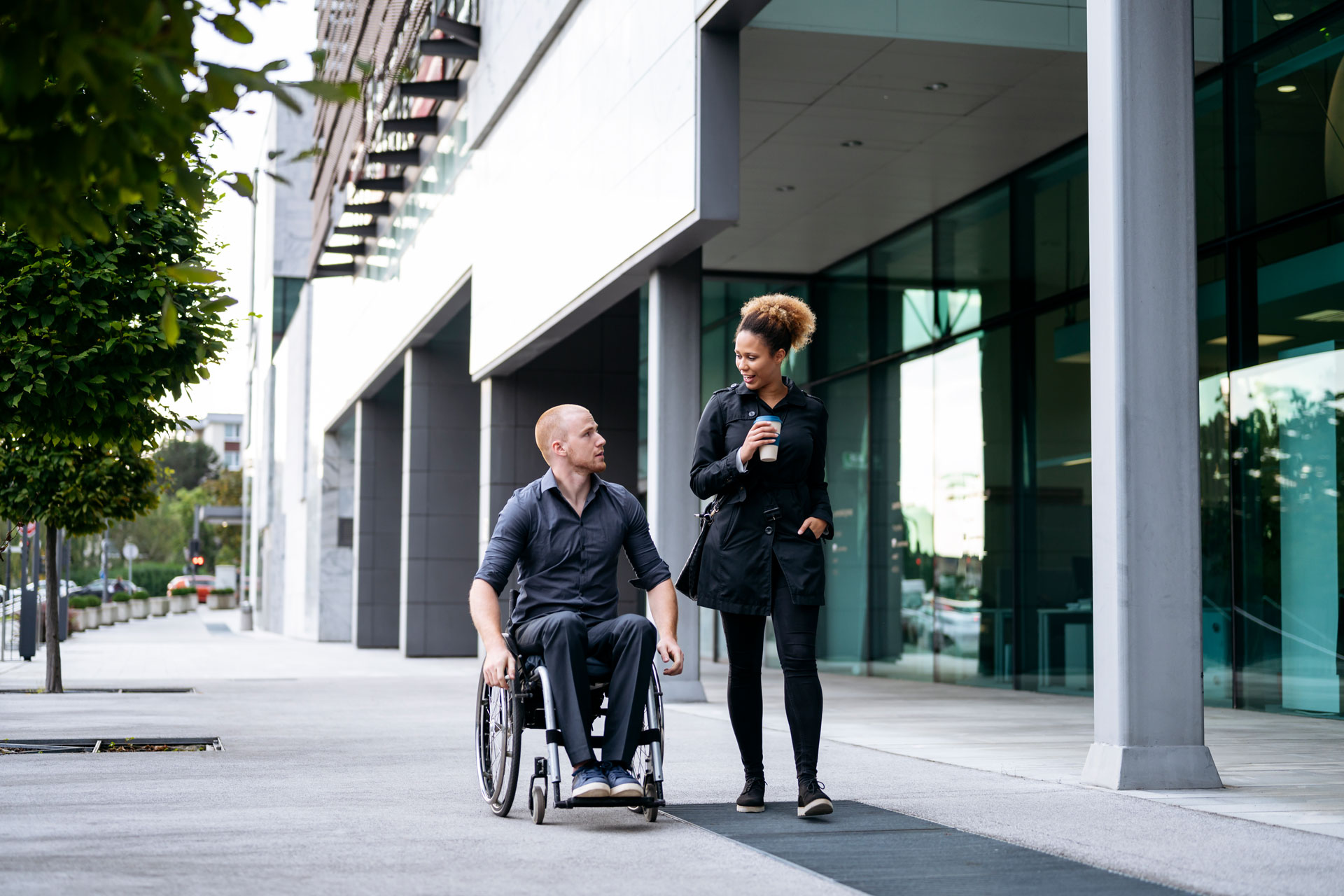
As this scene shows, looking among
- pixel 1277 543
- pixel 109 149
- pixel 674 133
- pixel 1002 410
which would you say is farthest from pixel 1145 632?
pixel 1002 410

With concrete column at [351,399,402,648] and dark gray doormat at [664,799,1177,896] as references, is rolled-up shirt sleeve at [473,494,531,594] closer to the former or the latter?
dark gray doormat at [664,799,1177,896]

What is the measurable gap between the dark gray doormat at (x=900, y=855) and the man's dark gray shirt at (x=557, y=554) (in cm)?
89

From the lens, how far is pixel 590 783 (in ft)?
17.1

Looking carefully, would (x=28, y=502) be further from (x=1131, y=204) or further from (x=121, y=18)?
(x=121, y=18)

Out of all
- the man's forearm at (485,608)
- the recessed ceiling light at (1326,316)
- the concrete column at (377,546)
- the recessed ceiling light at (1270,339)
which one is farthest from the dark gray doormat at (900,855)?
the concrete column at (377,546)

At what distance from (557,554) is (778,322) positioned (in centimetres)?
122

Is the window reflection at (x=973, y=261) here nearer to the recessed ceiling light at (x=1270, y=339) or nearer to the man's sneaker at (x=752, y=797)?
the recessed ceiling light at (x=1270, y=339)

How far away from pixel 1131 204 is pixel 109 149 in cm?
478

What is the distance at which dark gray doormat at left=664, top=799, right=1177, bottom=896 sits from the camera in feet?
14.1

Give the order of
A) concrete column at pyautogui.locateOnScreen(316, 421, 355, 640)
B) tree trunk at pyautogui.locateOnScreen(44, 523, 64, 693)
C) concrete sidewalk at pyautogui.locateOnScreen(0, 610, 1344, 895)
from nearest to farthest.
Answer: concrete sidewalk at pyautogui.locateOnScreen(0, 610, 1344, 895) < tree trunk at pyautogui.locateOnScreen(44, 523, 64, 693) < concrete column at pyautogui.locateOnScreen(316, 421, 355, 640)

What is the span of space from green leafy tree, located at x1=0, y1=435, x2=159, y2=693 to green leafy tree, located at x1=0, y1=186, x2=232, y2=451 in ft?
13.7

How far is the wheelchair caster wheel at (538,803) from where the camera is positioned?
5.54 metres

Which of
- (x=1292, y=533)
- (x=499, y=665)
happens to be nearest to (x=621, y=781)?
(x=499, y=665)

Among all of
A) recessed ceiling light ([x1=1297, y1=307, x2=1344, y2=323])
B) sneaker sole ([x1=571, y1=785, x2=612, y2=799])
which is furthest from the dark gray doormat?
recessed ceiling light ([x1=1297, y1=307, x2=1344, y2=323])
